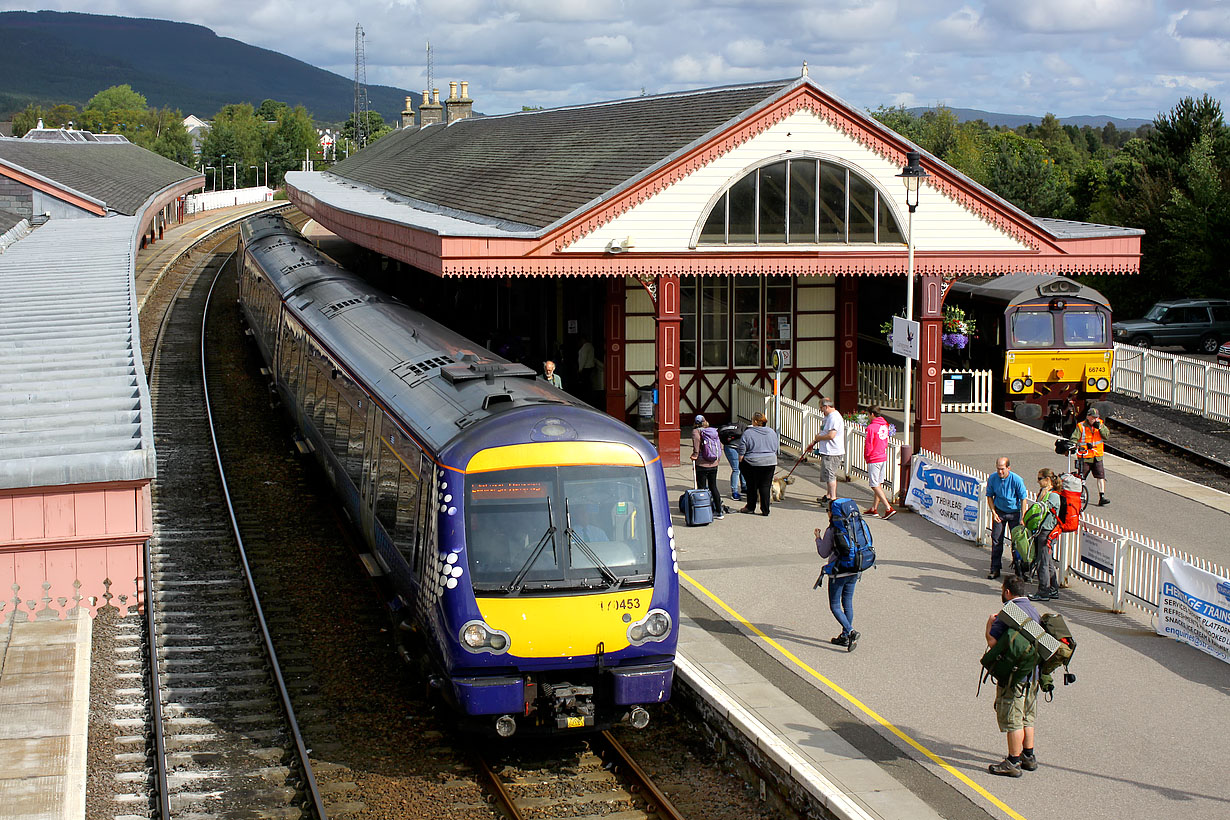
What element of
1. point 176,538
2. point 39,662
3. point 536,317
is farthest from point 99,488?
point 536,317

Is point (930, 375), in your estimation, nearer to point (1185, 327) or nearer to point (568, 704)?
point (568, 704)

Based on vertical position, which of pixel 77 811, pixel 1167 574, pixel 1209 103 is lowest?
pixel 77 811

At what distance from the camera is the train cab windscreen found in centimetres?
993

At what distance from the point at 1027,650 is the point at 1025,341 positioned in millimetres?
17519

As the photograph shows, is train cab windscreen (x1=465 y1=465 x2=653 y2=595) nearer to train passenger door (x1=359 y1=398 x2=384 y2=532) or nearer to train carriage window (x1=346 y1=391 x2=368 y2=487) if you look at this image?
train passenger door (x1=359 y1=398 x2=384 y2=532)

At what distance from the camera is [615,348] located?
23.0 m

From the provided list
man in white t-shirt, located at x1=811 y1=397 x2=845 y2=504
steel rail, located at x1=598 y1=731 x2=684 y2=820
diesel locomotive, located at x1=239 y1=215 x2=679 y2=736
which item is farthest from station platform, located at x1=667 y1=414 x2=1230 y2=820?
diesel locomotive, located at x1=239 y1=215 x2=679 y2=736

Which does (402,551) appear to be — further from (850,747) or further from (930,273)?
(930,273)

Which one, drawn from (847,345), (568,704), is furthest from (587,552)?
(847,345)

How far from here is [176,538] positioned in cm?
1672

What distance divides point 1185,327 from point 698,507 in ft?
83.6

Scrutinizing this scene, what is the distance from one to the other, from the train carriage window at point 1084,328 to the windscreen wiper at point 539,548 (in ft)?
61.6

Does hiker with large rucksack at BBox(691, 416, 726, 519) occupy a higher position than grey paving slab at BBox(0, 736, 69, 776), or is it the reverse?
hiker with large rucksack at BBox(691, 416, 726, 519)

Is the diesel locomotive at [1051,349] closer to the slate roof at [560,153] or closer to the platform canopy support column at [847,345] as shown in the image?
the platform canopy support column at [847,345]
